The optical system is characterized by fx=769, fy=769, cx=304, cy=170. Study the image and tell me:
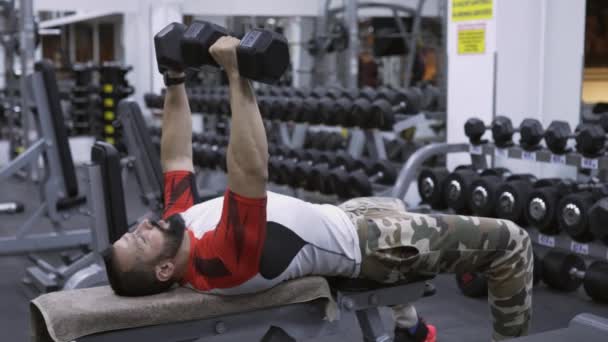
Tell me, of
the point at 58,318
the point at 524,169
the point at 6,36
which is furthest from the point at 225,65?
the point at 6,36

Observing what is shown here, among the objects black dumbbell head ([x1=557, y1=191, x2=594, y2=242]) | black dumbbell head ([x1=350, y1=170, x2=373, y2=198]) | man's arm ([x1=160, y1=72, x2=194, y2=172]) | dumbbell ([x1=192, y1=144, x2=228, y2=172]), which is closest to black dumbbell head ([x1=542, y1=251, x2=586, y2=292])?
black dumbbell head ([x1=557, y1=191, x2=594, y2=242])

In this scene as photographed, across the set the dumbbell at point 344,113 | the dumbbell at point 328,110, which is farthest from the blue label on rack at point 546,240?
the dumbbell at point 328,110

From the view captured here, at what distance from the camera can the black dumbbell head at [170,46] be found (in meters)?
1.84

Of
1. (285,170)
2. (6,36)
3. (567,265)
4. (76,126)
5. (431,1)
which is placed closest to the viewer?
(567,265)

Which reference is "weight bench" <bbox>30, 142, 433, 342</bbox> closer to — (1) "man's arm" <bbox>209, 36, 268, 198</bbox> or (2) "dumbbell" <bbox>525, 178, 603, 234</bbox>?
(1) "man's arm" <bbox>209, 36, 268, 198</bbox>

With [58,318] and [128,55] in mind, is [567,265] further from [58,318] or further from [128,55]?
[128,55]

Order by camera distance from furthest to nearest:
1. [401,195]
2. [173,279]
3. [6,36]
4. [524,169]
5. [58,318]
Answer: [6,36]
[524,169]
[401,195]
[173,279]
[58,318]

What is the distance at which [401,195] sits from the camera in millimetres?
3686

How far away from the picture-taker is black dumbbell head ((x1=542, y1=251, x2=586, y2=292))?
321cm

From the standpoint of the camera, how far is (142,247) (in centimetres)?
169

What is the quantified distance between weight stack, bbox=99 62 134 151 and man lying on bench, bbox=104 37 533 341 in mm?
5672

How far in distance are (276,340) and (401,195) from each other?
1.95 m

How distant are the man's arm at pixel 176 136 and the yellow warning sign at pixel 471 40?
2.47m

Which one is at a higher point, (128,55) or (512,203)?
(128,55)
